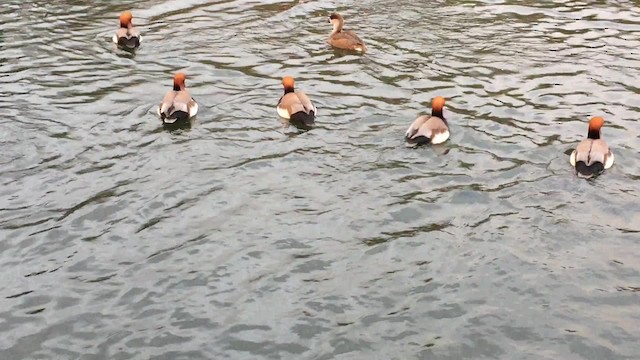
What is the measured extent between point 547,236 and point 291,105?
4.94 metres

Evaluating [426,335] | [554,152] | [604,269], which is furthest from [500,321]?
[554,152]

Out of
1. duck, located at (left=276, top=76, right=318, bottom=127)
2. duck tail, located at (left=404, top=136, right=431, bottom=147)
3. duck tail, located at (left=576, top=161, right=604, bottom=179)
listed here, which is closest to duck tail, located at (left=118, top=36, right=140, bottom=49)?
duck, located at (left=276, top=76, right=318, bottom=127)

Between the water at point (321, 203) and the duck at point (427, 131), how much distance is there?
0.70ft

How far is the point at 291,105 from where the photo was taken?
1331 cm

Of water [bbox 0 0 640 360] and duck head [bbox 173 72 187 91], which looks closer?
water [bbox 0 0 640 360]

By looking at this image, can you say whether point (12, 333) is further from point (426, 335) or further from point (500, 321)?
point (500, 321)

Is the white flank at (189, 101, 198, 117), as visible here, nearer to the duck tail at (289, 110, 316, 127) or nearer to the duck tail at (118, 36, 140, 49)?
the duck tail at (289, 110, 316, 127)

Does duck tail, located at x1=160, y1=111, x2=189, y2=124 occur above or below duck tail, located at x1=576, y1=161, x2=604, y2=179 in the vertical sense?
above

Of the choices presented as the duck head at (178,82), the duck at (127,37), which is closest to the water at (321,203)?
the duck at (127,37)

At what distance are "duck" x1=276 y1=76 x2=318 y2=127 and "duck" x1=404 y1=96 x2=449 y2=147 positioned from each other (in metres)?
1.63

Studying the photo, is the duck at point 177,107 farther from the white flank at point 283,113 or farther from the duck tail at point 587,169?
the duck tail at point 587,169

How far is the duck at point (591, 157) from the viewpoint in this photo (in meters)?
11.4

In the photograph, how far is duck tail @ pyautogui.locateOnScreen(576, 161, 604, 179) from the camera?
11406 millimetres

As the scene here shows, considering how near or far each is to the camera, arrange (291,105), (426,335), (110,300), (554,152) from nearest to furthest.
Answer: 1. (426,335)
2. (110,300)
3. (554,152)
4. (291,105)
